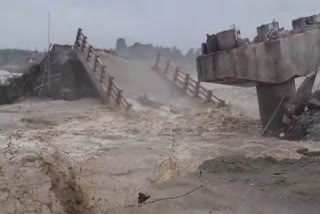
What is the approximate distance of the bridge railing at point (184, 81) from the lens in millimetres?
18828

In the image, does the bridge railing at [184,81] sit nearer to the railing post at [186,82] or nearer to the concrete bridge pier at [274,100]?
the railing post at [186,82]

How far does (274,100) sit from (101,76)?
8.96 meters

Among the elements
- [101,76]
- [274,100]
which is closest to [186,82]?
[101,76]

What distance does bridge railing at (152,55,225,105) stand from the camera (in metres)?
18.8

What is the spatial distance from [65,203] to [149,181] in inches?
70.0

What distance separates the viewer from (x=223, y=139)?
1176 cm

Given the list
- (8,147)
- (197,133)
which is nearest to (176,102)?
(197,133)

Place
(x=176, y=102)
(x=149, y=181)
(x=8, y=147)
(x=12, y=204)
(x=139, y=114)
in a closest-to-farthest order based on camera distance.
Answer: (x=12, y=204), (x=149, y=181), (x=8, y=147), (x=139, y=114), (x=176, y=102)

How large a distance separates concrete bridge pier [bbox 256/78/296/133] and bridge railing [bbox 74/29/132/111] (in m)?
6.03

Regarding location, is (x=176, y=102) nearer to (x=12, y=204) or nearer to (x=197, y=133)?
(x=197, y=133)

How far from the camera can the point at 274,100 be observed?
1243 cm

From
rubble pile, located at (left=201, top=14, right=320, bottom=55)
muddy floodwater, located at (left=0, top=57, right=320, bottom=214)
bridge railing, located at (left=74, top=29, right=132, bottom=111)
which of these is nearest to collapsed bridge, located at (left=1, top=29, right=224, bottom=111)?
bridge railing, located at (left=74, top=29, right=132, bottom=111)

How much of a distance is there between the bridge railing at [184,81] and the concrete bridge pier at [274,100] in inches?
210

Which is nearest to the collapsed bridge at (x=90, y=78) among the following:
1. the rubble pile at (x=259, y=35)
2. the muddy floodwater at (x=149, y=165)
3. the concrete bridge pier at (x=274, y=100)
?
the muddy floodwater at (x=149, y=165)
